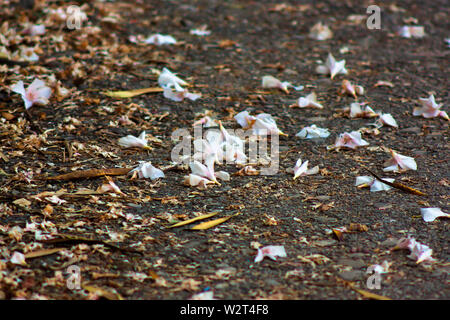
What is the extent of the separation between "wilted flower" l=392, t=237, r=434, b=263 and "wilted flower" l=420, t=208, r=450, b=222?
0.18m

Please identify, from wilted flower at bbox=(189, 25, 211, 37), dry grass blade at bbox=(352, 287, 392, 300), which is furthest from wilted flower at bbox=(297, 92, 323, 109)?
dry grass blade at bbox=(352, 287, 392, 300)

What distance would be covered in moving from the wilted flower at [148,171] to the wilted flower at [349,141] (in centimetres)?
82

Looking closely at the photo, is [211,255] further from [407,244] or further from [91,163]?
[91,163]

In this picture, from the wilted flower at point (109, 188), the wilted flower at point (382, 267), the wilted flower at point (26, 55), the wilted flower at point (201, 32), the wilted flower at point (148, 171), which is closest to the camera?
the wilted flower at point (382, 267)

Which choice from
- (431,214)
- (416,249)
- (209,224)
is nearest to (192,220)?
(209,224)

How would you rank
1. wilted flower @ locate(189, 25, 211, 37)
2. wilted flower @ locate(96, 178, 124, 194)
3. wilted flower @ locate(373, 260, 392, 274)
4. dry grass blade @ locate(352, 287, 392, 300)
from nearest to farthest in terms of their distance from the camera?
1. dry grass blade @ locate(352, 287, 392, 300)
2. wilted flower @ locate(373, 260, 392, 274)
3. wilted flower @ locate(96, 178, 124, 194)
4. wilted flower @ locate(189, 25, 211, 37)

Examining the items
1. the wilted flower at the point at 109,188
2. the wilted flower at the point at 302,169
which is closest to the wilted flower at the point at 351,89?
the wilted flower at the point at 302,169

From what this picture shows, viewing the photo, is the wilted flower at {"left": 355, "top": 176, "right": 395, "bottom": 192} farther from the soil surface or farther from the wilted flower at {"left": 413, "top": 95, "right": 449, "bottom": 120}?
the wilted flower at {"left": 413, "top": 95, "right": 449, "bottom": 120}

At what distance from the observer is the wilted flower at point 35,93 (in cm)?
255

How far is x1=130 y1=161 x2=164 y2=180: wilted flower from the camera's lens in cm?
206

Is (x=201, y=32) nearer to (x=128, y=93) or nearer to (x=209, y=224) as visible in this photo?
(x=128, y=93)

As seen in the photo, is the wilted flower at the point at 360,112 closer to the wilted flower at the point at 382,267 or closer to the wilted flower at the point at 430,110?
the wilted flower at the point at 430,110

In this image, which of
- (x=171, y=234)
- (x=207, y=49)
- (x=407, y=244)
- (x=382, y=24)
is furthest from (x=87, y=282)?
(x=382, y=24)

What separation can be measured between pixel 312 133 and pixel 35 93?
4.64 feet
